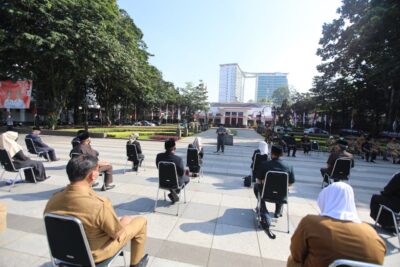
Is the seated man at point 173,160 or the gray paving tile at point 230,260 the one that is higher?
the seated man at point 173,160

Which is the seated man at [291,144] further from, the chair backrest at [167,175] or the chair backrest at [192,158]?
the chair backrest at [167,175]

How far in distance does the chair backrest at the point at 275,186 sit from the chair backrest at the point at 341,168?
3.32 m

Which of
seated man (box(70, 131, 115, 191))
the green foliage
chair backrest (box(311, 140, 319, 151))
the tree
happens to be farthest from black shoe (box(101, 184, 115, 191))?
the tree

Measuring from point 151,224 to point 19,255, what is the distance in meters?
1.96

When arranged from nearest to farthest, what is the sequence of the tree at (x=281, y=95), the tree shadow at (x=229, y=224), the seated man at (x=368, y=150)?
the tree shadow at (x=229, y=224), the seated man at (x=368, y=150), the tree at (x=281, y=95)

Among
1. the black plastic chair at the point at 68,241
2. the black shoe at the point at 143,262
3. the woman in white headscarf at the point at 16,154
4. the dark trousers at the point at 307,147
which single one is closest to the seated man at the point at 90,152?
the woman in white headscarf at the point at 16,154

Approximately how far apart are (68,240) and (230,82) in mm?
141395

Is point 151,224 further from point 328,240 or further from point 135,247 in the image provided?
point 328,240

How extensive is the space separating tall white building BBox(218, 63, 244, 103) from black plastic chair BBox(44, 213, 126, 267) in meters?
137

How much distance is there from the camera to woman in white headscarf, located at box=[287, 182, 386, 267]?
7.30 feet

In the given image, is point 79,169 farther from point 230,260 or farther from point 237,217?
point 237,217

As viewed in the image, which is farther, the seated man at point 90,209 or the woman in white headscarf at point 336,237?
the seated man at point 90,209

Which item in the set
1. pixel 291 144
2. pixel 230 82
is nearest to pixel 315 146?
pixel 291 144

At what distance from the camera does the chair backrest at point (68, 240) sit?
2404 millimetres
